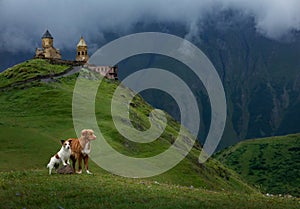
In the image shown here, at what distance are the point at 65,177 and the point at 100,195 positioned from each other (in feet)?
16.1

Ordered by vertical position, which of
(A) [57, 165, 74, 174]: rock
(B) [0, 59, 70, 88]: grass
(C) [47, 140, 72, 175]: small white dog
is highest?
(B) [0, 59, 70, 88]: grass

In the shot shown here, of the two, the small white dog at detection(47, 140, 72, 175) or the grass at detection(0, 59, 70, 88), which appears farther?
the grass at detection(0, 59, 70, 88)

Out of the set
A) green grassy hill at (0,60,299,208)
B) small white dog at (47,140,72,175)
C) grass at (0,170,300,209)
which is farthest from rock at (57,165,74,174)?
green grassy hill at (0,60,299,208)

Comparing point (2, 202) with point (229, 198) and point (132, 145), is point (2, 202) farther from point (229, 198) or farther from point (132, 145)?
point (132, 145)

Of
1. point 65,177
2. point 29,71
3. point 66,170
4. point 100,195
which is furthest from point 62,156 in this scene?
point 29,71

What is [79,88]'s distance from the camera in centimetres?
16112

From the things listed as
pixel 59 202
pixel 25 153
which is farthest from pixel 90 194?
pixel 25 153

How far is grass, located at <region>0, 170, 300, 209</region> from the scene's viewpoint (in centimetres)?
2616

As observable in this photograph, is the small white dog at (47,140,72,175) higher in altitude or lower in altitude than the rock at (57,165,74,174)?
higher

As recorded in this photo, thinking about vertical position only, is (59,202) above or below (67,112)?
below

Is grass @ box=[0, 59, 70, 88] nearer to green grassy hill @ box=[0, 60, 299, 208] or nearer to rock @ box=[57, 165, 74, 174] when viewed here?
green grassy hill @ box=[0, 60, 299, 208]

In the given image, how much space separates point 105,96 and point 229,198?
128 m

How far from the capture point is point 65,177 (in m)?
32.2

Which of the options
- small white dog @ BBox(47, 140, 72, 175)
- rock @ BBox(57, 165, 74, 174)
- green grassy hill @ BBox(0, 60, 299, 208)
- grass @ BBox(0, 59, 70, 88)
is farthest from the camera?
grass @ BBox(0, 59, 70, 88)
